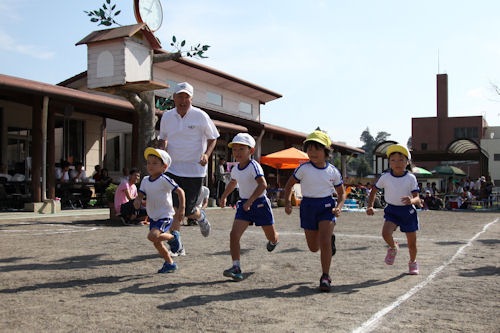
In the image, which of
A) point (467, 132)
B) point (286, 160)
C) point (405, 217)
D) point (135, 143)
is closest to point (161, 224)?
point (405, 217)

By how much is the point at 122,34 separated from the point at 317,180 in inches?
286

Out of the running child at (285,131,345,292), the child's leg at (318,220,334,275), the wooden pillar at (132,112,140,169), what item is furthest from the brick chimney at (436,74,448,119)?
the child's leg at (318,220,334,275)

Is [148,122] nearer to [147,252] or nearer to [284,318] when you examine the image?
[147,252]

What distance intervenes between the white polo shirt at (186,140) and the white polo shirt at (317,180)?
4.81 feet

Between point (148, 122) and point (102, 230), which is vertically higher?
point (148, 122)

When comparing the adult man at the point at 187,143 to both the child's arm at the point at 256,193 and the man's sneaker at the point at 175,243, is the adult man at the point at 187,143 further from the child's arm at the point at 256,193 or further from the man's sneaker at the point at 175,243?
the child's arm at the point at 256,193

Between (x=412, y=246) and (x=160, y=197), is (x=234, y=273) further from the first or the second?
(x=412, y=246)

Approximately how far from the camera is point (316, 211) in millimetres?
4797

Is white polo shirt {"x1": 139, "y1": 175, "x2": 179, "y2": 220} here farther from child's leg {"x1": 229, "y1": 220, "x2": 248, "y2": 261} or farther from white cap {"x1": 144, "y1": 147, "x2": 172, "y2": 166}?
child's leg {"x1": 229, "y1": 220, "x2": 248, "y2": 261}

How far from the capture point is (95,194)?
15898 mm

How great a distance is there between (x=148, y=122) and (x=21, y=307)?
7.93 m

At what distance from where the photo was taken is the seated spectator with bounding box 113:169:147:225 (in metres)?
9.84

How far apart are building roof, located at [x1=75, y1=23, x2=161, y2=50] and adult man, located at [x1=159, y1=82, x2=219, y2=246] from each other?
5391 mm

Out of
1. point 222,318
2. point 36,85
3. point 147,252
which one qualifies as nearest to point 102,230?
point 147,252
